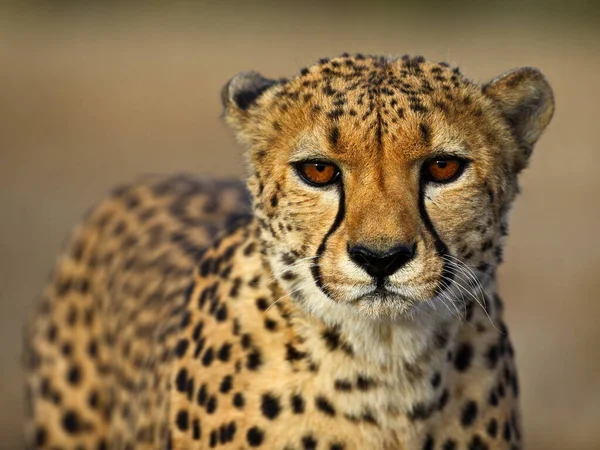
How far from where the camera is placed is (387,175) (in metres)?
2.50

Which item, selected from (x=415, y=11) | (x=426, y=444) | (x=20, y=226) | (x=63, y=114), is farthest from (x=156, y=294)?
(x=415, y=11)

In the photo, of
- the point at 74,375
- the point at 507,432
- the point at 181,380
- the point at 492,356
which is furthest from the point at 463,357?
the point at 74,375

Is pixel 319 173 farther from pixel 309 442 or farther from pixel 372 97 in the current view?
pixel 309 442

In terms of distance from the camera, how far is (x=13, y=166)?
Result: 901 centimetres

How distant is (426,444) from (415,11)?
10.6 metres

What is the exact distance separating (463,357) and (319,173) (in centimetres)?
55

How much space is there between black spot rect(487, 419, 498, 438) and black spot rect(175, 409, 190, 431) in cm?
66

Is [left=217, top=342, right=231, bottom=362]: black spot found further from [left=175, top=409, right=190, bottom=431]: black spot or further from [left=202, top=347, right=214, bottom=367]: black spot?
[left=175, top=409, right=190, bottom=431]: black spot

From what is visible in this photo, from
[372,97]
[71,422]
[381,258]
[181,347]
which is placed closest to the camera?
[381,258]

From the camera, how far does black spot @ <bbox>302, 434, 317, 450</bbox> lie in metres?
2.69

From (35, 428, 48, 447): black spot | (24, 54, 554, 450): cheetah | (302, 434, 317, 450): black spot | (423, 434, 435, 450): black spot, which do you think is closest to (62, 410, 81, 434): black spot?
(35, 428, 48, 447): black spot

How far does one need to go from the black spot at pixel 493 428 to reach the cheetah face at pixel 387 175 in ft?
1.04

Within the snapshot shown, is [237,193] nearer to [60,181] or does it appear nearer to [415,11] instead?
[60,181]

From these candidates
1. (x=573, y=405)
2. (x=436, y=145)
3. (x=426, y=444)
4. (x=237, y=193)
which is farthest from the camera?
(x=573, y=405)
